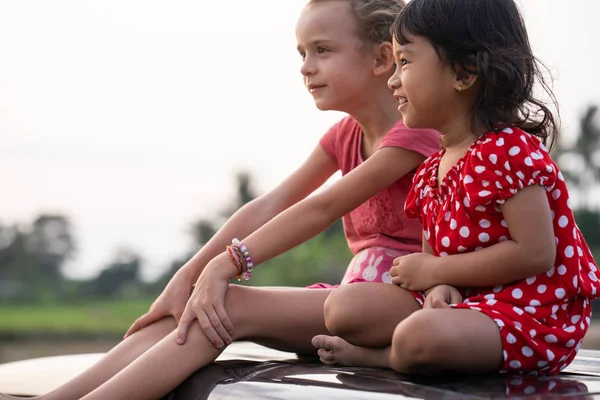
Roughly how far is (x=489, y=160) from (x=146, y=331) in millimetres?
1107

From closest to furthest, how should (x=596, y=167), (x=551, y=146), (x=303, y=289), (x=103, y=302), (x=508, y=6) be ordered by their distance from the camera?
(x=508, y=6), (x=551, y=146), (x=303, y=289), (x=596, y=167), (x=103, y=302)

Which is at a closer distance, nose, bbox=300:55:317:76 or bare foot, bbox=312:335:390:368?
bare foot, bbox=312:335:390:368

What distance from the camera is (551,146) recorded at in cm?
212

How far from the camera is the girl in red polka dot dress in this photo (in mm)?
1821

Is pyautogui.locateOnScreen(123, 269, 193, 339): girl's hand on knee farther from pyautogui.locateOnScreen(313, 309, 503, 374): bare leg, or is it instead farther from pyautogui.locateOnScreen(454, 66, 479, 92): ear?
pyautogui.locateOnScreen(454, 66, 479, 92): ear

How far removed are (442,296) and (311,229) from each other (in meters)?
0.52

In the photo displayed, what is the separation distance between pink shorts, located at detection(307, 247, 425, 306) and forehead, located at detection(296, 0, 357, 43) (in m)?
0.59

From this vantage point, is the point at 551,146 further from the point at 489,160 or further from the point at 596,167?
the point at 596,167

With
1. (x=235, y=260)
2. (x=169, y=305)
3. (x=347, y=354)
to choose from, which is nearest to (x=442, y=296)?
(x=347, y=354)

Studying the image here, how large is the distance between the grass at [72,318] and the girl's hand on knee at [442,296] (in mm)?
30120

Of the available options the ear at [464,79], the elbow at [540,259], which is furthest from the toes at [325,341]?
the ear at [464,79]

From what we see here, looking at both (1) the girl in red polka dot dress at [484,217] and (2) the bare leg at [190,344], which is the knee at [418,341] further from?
(2) the bare leg at [190,344]

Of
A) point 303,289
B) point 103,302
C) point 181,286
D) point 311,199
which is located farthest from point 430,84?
point 103,302

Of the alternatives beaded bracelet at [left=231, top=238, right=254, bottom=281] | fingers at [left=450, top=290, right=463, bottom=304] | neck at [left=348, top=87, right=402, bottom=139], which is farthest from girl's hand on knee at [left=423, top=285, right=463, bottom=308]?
neck at [left=348, top=87, right=402, bottom=139]
